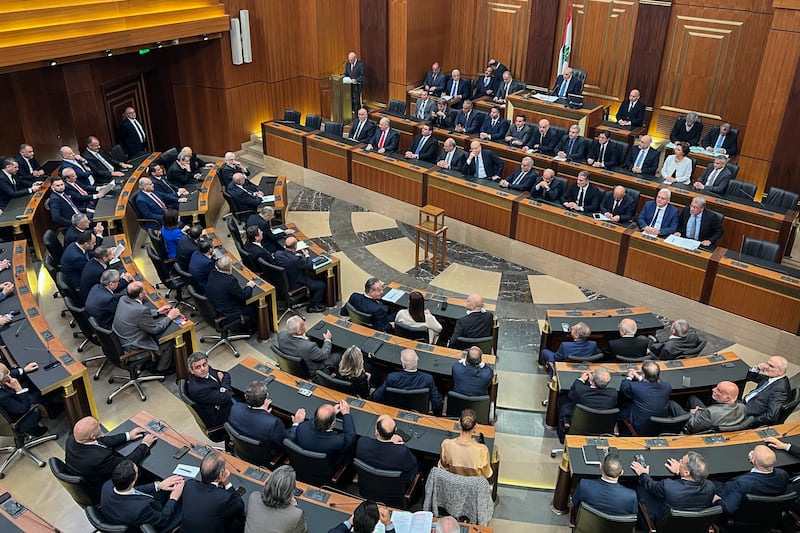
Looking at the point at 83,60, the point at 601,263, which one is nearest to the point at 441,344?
the point at 601,263

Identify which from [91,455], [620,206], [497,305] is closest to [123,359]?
[91,455]

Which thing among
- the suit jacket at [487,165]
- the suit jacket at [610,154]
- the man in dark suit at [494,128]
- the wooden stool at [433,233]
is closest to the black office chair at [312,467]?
the wooden stool at [433,233]

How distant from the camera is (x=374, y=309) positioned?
8.20 metres

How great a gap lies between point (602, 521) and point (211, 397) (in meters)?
3.65

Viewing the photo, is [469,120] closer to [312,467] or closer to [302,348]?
[302,348]

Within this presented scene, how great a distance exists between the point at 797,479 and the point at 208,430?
5.36 m

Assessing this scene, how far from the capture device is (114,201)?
431 inches

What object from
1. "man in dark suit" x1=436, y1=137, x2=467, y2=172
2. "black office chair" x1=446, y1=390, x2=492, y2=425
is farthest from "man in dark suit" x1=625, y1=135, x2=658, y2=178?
"black office chair" x1=446, y1=390, x2=492, y2=425

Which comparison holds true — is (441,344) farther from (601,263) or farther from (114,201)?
(114,201)

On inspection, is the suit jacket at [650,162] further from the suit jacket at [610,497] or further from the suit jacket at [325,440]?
the suit jacket at [325,440]

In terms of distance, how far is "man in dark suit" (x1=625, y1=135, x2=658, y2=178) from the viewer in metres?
11.7

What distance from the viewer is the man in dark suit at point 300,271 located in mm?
9266

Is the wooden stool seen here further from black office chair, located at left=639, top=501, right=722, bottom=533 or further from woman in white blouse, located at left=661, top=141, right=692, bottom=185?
black office chair, located at left=639, top=501, right=722, bottom=533

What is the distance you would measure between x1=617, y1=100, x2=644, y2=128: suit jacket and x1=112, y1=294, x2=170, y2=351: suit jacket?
34.8ft
